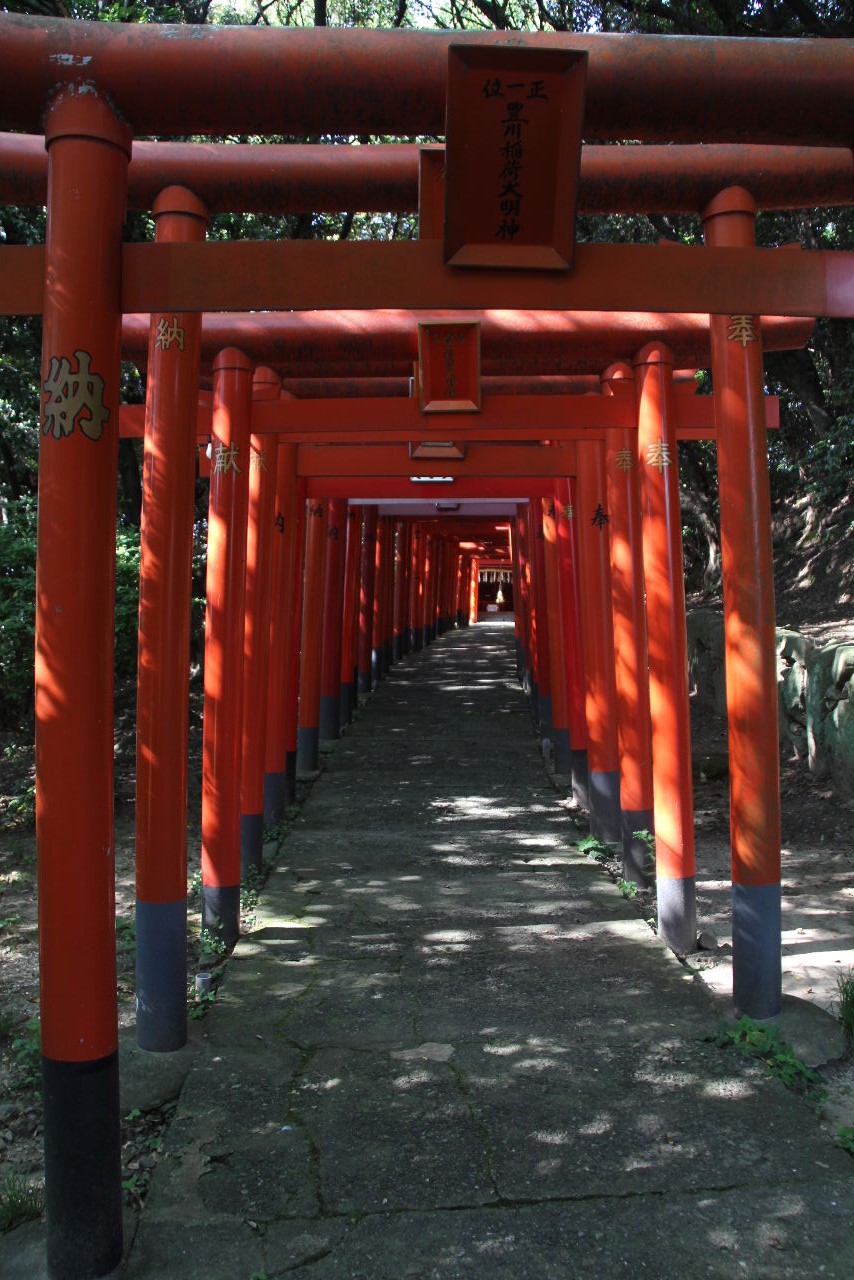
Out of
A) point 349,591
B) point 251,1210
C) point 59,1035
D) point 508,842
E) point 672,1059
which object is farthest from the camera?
point 349,591

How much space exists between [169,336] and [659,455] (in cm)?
284

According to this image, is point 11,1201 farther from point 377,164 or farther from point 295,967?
point 377,164

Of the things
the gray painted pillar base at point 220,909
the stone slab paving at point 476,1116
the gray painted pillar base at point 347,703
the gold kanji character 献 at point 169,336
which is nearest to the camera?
the stone slab paving at point 476,1116

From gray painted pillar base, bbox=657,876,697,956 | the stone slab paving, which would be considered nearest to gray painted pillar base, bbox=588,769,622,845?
the stone slab paving

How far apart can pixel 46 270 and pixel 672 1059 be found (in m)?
3.72

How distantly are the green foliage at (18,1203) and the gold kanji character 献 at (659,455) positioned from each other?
4.60 meters

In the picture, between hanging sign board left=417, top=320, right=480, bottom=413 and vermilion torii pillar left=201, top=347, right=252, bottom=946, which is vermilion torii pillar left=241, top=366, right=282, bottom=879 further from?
hanging sign board left=417, top=320, right=480, bottom=413

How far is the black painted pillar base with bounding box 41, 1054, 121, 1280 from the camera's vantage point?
2975 mm

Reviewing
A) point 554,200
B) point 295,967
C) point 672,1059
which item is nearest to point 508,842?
point 295,967

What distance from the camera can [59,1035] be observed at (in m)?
2.98

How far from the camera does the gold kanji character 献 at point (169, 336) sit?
4684 millimetres

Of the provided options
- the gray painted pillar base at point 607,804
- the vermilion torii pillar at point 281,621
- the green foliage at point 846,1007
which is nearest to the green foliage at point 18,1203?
the green foliage at point 846,1007

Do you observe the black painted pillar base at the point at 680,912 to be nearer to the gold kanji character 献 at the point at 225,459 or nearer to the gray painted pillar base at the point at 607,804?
the gray painted pillar base at the point at 607,804

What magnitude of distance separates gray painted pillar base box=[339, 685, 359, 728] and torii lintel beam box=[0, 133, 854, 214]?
1023 cm
